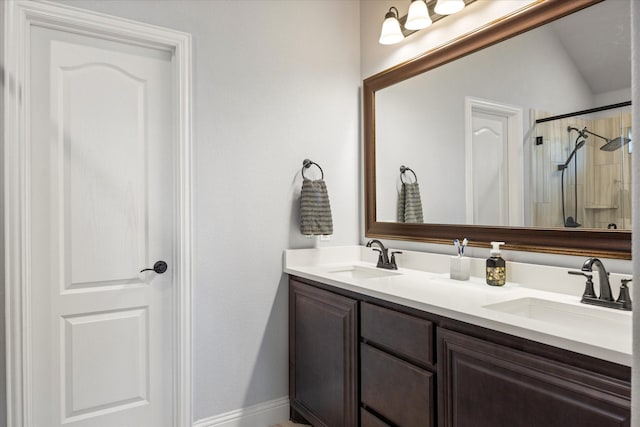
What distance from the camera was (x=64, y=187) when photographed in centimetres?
187

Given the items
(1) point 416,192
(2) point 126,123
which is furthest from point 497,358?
(2) point 126,123

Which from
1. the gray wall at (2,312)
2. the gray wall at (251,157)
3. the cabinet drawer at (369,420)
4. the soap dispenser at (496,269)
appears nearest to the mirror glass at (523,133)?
the soap dispenser at (496,269)

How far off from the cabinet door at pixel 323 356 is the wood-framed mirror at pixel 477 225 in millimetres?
656

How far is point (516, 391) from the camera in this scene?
1.15m

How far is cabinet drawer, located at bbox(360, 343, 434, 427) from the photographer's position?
4.72 feet

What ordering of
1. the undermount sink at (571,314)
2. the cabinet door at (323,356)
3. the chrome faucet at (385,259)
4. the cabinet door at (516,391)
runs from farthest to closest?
the chrome faucet at (385,259) → the cabinet door at (323,356) → the undermount sink at (571,314) → the cabinet door at (516,391)

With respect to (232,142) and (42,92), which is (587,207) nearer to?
(232,142)

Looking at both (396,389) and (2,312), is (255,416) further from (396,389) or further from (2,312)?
(2,312)

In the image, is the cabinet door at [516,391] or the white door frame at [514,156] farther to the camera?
the white door frame at [514,156]

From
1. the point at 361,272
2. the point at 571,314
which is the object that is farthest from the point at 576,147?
the point at 361,272

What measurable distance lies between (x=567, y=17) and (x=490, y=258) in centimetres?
100

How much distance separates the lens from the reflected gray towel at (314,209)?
7.55ft

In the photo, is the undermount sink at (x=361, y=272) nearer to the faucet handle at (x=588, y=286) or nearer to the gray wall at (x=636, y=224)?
the faucet handle at (x=588, y=286)

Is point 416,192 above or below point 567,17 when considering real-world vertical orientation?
below
